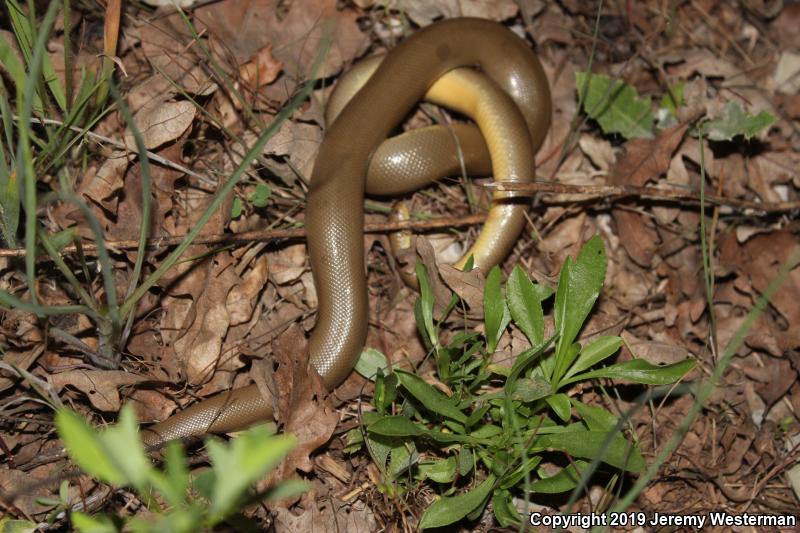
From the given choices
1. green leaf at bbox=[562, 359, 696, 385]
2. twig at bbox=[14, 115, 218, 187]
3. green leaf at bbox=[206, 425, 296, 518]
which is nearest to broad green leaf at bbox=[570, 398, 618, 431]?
green leaf at bbox=[562, 359, 696, 385]

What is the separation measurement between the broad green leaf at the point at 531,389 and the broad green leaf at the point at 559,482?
0.39 m

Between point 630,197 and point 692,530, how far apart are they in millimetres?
2060

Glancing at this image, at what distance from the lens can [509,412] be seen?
304 cm

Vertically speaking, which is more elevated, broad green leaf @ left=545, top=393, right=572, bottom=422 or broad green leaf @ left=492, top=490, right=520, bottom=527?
broad green leaf @ left=545, top=393, right=572, bottom=422

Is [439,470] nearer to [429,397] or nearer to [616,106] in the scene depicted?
[429,397]

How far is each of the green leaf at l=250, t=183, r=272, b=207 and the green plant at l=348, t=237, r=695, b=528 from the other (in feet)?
3.49

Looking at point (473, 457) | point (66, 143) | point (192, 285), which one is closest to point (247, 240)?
point (192, 285)

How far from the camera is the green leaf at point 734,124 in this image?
400 cm

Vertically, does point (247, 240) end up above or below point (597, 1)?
below

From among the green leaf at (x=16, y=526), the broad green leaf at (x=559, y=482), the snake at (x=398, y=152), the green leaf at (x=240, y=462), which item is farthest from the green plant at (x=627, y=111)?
the green leaf at (x=16, y=526)

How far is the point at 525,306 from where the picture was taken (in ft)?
10.9

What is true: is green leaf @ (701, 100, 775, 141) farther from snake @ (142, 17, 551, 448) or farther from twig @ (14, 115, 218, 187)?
twig @ (14, 115, 218, 187)

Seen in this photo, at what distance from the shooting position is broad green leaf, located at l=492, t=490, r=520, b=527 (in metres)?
3.10

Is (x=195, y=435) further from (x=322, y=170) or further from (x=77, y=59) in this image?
(x=77, y=59)
